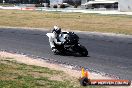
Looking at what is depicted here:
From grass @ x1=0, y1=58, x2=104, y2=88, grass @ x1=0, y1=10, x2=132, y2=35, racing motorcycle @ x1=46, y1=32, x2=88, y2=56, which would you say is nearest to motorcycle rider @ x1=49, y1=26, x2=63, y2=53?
racing motorcycle @ x1=46, y1=32, x2=88, y2=56

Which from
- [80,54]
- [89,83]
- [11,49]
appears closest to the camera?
[89,83]

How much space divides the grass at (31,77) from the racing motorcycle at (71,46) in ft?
13.7

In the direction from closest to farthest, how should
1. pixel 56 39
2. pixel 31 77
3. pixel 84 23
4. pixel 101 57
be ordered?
pixel 31 77, pixel 101 57, pixel 56 39, pixel 84 23

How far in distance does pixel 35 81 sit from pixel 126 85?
2766 mm

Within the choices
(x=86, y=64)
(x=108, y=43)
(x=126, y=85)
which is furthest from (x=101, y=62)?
(x=108, y=43)

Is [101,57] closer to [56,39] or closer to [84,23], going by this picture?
[56,39]

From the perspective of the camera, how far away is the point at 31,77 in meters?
12.8

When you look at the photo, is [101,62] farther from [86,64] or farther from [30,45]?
[30,45]

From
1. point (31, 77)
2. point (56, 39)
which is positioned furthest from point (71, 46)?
point (31, 77)

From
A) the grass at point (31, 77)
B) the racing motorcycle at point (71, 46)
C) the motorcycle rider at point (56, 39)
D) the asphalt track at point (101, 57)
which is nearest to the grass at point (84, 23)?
the asphalt track at point (101, 57)

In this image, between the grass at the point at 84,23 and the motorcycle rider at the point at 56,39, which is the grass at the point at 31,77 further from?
the grass at the point at 84,23

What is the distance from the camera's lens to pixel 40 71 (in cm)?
1426

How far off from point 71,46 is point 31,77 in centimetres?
701

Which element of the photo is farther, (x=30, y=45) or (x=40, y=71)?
(x=30, y=45)
